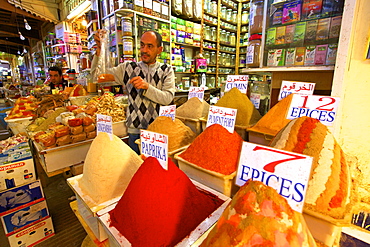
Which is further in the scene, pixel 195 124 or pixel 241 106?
pixel 195 124

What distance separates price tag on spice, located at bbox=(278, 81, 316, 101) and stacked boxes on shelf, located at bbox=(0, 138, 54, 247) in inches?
72.4

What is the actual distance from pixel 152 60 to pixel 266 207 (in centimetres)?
153

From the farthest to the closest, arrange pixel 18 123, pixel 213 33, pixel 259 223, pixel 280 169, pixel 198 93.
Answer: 1. pixel 213 33
2. pixel 18 123
3. pixel 198 93
4. pixel 280 169
5. pixel 259 223

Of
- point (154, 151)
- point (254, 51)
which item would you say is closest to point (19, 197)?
point (154, 151)

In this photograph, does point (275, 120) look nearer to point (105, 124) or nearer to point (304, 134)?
point (304, 134)

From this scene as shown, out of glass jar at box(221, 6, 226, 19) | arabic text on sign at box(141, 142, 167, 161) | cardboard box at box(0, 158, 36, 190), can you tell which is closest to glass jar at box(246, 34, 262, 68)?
arabic text on sign at box(141, 142, 167, 161)

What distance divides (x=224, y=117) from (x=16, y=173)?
1548mm

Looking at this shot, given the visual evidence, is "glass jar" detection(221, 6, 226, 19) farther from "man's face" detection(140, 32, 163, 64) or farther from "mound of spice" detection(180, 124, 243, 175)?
"mound of spice" detection(180, 124, 243, 175)

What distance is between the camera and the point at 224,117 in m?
1.00

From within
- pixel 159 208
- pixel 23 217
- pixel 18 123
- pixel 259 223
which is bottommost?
pixel 23 217

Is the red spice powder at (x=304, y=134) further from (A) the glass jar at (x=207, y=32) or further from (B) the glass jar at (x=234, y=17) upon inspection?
(B) the glass jar at (x=234, y=17)

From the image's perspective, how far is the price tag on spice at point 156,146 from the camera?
70 cm

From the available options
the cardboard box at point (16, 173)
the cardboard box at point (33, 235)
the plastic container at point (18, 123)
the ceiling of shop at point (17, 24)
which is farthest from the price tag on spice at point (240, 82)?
the ceiling of shop at point (17, 24)

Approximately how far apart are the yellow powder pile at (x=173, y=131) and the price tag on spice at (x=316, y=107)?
597 millimetres
